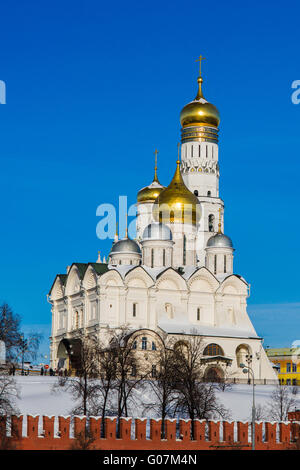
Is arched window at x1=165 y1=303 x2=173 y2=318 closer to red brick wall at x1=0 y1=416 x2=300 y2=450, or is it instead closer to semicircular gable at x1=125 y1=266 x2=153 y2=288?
semicircular gable at x1=125 y1=266 x2=153 y2=288

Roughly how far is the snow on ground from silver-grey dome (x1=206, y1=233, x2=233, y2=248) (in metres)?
16.1

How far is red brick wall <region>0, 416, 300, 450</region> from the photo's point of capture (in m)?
38.4

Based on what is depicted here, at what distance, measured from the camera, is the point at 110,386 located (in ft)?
163

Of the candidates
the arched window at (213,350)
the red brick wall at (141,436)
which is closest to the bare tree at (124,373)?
the arched window at (213,350)

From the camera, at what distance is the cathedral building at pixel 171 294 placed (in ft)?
236

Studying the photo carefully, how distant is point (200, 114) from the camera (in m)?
83.2

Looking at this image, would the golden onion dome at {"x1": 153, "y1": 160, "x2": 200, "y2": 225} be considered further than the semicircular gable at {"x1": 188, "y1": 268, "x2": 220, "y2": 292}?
Yes

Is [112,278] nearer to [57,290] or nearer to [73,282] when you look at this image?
[73,282]

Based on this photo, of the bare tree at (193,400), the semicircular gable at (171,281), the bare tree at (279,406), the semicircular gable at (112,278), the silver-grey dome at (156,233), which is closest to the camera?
the bare tree at (193,400)

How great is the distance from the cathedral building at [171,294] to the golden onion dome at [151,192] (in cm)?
620

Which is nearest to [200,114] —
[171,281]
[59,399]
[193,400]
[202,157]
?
[202,157]

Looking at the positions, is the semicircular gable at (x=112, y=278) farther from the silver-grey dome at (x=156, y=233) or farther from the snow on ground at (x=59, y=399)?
the snow on ground at (x=59, y=399)

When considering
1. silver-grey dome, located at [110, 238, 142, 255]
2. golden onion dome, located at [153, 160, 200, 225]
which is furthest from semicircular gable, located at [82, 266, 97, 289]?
golden onion dome, located at [153, 160, 200, 225]
